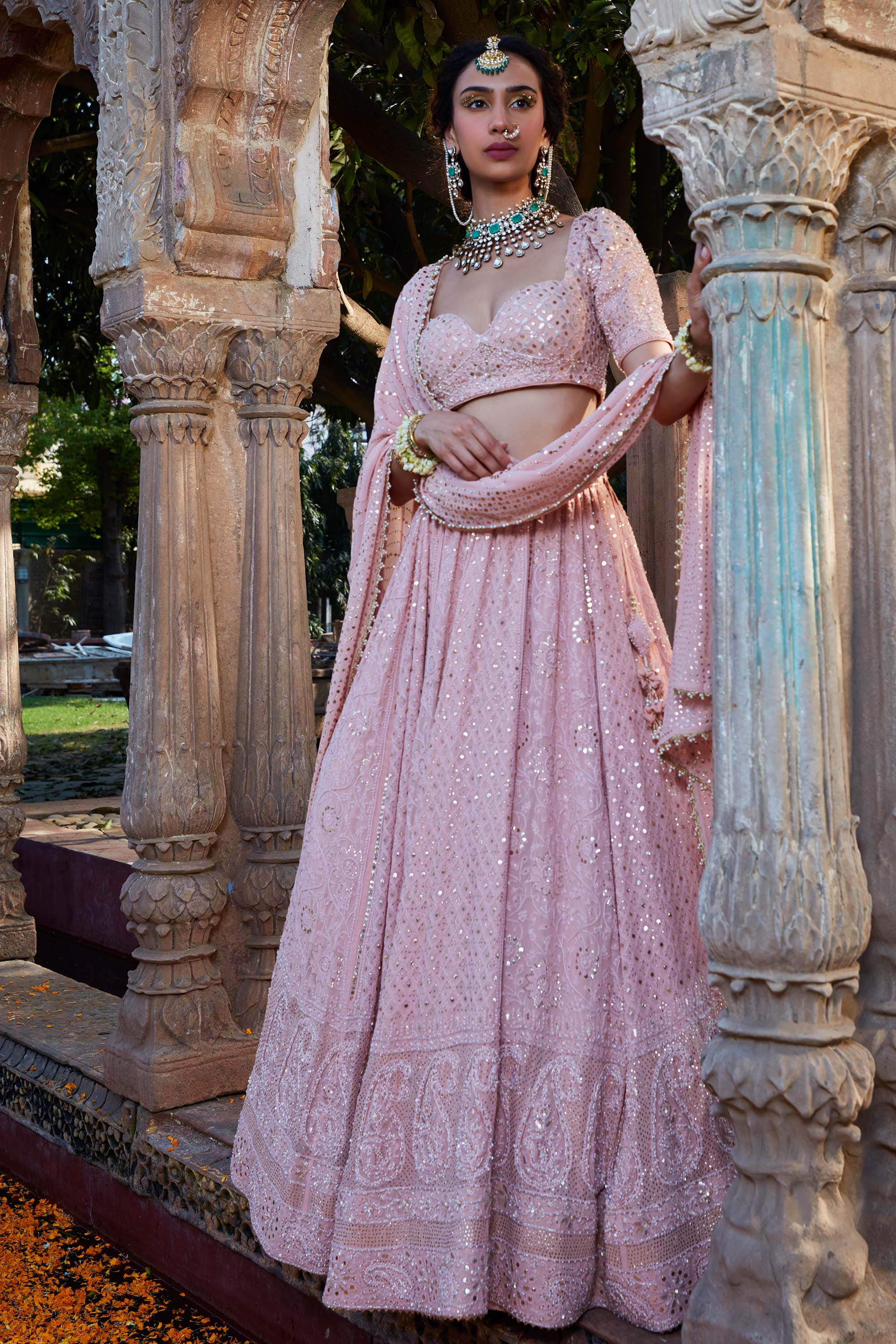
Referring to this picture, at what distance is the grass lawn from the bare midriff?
4.76 meters

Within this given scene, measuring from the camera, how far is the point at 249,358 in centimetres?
336

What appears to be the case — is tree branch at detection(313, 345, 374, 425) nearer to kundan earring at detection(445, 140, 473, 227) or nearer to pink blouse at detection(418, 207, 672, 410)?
kundan earring at detection(445, 140, 473, 227)

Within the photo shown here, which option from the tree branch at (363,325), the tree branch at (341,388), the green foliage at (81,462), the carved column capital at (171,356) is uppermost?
the green foliage at (81,462)

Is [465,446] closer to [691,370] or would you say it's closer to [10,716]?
[691,370]

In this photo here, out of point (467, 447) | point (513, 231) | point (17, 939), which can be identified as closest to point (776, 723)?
point (467, 447)

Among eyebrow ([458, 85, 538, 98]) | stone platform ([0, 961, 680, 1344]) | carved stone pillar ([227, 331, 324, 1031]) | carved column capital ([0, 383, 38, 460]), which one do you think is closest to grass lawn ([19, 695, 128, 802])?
carved column capital ([0, 383, 38, 460])

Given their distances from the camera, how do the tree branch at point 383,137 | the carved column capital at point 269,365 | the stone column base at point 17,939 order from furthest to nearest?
the tree branch at point 383,137 → the stone column base at point 17,939 → the carved column capital at point 269,365

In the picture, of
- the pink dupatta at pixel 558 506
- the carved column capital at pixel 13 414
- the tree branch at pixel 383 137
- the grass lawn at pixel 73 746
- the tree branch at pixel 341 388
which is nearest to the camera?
the pink dupatta at pixel 558 506

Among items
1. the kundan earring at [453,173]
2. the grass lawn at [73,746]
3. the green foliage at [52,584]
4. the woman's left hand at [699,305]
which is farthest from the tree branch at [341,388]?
the green foliage at [52,584]

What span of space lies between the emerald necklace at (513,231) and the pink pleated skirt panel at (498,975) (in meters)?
0.44

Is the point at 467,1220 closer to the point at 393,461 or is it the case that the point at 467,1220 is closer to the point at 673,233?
the point at 393,461

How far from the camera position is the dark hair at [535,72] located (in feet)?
7.75

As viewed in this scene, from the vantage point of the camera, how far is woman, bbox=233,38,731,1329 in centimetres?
202

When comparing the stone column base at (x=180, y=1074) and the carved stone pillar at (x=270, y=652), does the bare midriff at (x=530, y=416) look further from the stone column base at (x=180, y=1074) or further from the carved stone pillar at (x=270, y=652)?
the stone column base at (x=180, y=1074)
